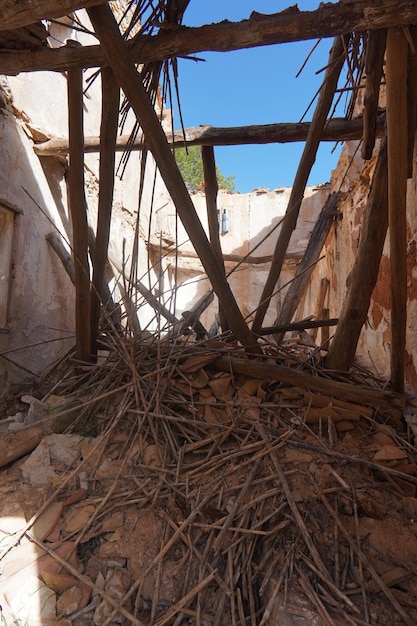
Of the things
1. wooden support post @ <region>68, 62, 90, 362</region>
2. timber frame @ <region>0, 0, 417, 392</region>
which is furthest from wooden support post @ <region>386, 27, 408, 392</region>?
wooden support post @ <region>68, 62, 90, 362</region>

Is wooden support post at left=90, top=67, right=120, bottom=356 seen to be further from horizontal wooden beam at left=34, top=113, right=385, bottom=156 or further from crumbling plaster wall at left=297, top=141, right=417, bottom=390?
crumbling plaster wall at left=297, top=141, right=417, bottom=390

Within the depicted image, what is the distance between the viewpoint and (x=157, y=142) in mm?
→ 1923

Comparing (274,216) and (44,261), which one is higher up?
(274,216)

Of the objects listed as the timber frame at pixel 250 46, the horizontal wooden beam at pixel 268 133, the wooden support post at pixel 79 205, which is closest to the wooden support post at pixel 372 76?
the timber frame at pixel 250 46

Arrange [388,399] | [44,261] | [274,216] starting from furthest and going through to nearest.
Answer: [274,216], [44,261], [388,399]

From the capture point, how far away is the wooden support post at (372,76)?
5.98 feet

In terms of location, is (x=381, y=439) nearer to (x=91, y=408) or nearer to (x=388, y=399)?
(x=388, y=399)

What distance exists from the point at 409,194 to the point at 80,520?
2.72 metres

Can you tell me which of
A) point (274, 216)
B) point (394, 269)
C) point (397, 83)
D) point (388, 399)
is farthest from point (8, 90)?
point (274, 216)

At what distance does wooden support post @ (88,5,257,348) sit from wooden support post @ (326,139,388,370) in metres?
0.61

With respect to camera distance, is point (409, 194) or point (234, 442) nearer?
point (234, 442)

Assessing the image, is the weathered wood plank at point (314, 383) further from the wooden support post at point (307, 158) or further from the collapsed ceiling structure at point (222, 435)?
the wooden support post at point (307, 158)

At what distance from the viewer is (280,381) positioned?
7.50ft

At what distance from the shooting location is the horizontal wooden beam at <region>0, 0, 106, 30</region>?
1452 mm
